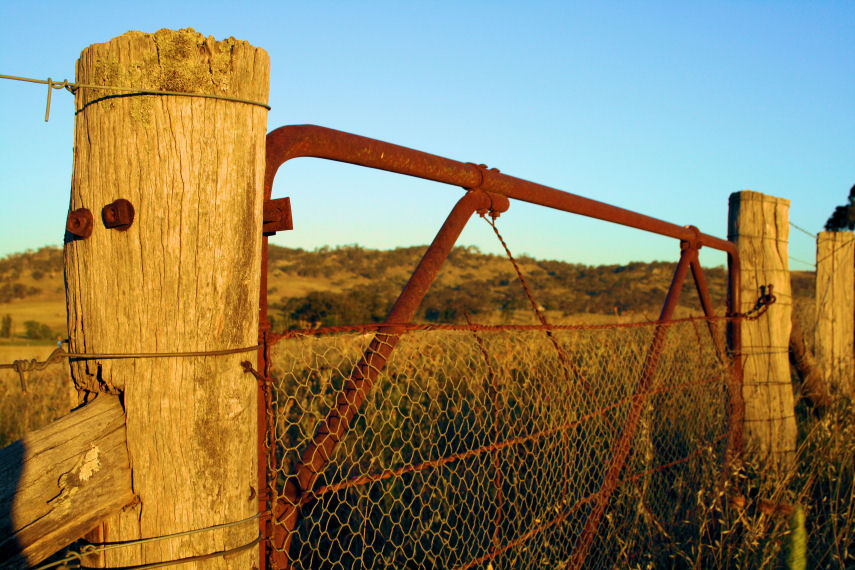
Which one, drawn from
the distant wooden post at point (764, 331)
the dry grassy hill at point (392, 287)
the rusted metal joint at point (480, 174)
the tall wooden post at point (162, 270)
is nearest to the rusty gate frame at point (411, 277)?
the rusted metal joint at point (480, 174)

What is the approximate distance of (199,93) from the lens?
134 centimetres

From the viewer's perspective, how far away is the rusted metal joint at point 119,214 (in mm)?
1266

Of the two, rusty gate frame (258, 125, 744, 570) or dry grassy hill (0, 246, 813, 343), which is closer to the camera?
rusty gate frame (258, 125, 744, 570)

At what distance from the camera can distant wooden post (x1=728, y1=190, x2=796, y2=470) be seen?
14.6 ft

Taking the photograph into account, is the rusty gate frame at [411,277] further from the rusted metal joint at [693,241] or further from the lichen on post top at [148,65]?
the rusted metal joint at [693,241]

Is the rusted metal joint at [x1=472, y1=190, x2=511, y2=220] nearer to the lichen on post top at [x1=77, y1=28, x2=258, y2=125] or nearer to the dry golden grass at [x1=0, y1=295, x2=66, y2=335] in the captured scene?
the lichen on post top at [x1=77, y1=28, x2=258, y2=125]

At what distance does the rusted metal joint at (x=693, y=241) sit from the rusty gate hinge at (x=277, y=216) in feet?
10.3

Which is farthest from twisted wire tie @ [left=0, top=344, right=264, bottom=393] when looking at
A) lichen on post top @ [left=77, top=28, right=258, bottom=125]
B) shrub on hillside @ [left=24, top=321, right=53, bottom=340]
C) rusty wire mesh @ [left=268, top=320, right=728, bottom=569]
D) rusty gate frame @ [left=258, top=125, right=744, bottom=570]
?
shrub on hillside @ [left=24, top=321, right=53, bottom=340]

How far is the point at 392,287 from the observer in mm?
26281

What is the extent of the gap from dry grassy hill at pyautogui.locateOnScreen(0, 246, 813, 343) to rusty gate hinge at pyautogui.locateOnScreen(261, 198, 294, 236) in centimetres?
1215

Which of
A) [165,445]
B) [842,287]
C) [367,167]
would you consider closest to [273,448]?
[165,445]

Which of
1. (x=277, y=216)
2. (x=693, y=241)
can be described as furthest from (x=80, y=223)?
(x=693, y=241)

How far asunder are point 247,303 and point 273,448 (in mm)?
376

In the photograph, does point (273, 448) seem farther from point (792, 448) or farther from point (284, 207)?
point (792, 448)
